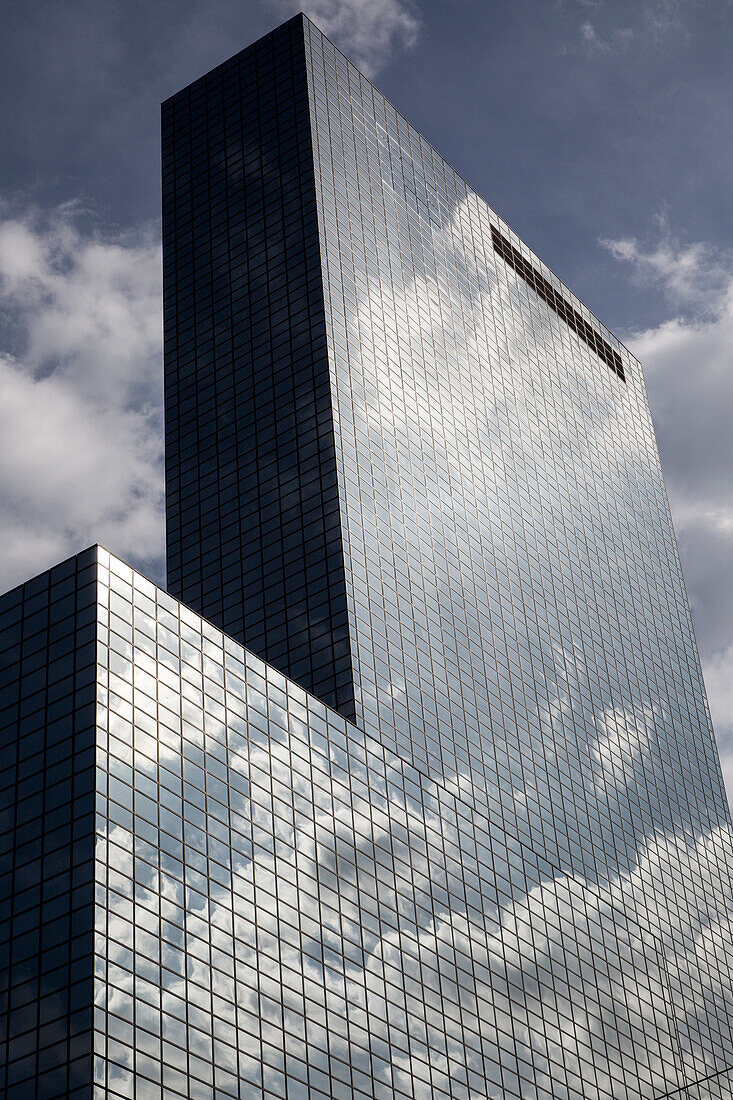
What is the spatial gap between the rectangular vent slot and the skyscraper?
0.75 meters

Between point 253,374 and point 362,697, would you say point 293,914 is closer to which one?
point 362,697

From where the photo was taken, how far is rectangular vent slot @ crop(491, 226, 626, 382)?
164 meters

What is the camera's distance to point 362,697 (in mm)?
99500

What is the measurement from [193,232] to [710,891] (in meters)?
84.9

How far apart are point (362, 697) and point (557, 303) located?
288ft

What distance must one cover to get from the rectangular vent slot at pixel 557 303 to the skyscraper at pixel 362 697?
2.48 feet

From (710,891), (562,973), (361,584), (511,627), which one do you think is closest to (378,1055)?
(562,973)

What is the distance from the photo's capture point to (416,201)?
472ft

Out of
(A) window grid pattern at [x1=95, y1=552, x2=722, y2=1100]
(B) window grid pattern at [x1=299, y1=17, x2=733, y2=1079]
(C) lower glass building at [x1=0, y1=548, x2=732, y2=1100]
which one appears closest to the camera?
(C) lower glass building at [x1=0, y1=548, x2=732, y2=1100]

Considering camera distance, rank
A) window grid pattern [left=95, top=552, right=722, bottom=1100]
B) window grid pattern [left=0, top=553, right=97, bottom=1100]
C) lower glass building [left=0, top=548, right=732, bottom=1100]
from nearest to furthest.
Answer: window grid pattern [left=0, top=553, right=97, bottom=1100] < lower glass building [left=0, top=548, right=732, bottom=1100] < window grid pattern [left=95, top=552, right=722, bottom=1100]

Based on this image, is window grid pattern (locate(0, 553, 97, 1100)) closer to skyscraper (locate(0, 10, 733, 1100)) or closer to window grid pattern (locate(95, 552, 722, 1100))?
skyscraper (locate(0, 10, 733, 1100))

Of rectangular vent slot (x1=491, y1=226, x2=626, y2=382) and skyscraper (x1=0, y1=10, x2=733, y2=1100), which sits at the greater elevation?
rectangular vent slot (x1=491, y1=226, x2=626, y2=382)

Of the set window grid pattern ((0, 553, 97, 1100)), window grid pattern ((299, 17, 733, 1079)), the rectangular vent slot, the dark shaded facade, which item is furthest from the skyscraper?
the rectangular vent slot

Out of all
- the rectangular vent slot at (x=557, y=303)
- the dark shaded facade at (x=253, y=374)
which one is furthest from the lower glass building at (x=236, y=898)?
the rectangular vent slot at (x=557, y=303)
